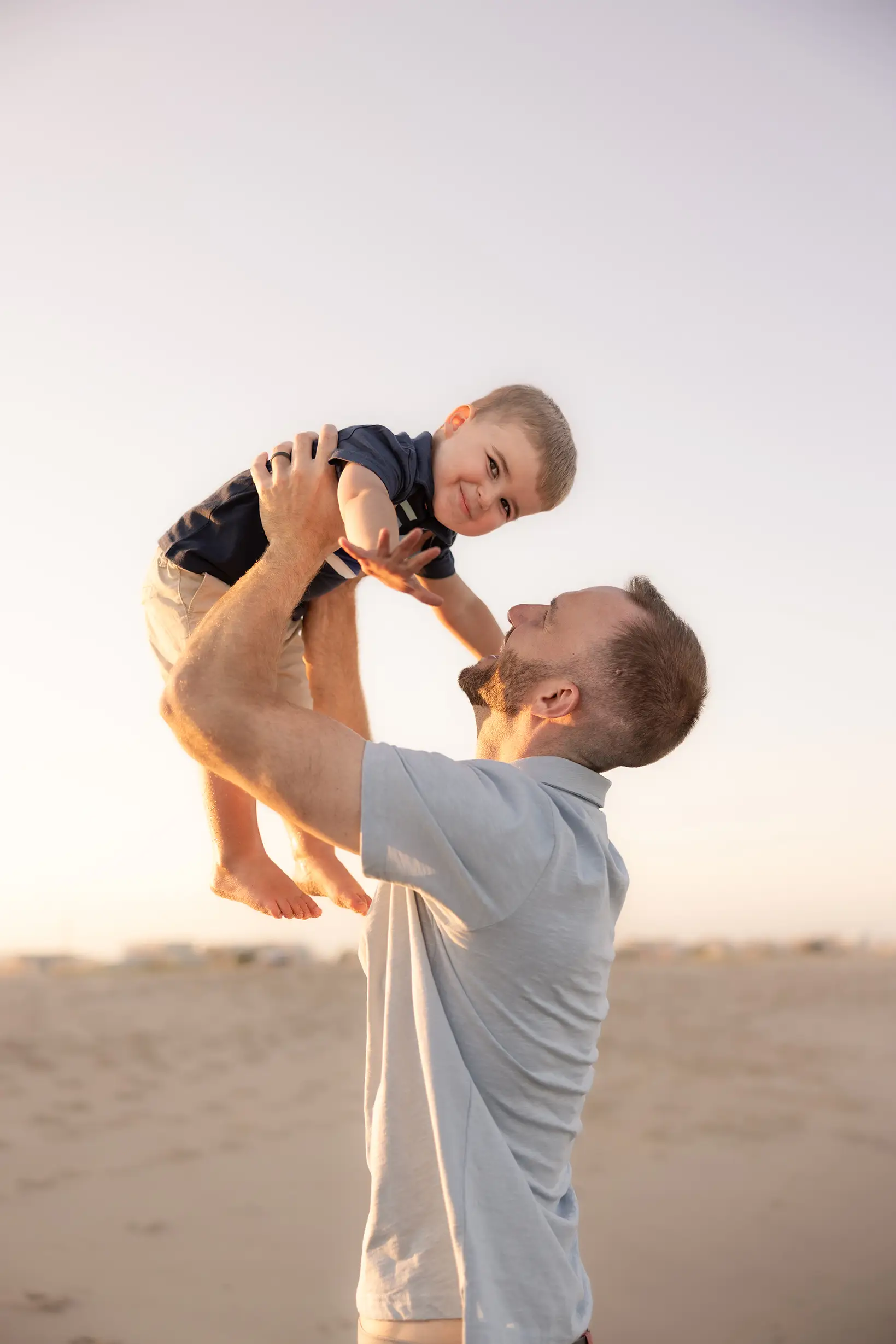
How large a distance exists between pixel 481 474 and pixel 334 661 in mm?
652

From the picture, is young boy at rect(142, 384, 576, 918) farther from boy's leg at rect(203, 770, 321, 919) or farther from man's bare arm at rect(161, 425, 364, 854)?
man's bare arm at rect(161, 425, 364, 854)

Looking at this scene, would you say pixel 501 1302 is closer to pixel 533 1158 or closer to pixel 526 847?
pixel 533 1158

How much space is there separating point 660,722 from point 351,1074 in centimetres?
2584

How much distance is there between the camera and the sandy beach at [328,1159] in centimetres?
1666

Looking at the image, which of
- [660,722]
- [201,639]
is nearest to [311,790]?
[201,639]

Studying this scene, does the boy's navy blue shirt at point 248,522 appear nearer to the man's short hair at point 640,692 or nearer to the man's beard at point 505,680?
the man's beard at point 505,680

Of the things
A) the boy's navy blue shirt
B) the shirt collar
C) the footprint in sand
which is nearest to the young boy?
the boy's navy blue shirt

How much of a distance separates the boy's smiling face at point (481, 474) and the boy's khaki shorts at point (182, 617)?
535mm

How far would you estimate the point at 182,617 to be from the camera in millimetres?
2805

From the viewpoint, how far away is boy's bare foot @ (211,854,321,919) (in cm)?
290

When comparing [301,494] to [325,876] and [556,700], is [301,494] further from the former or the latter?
[325,876]

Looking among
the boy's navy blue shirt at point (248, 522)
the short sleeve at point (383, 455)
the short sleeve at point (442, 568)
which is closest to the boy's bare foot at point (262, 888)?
the boy's navy blue shirt at point (248, 522)

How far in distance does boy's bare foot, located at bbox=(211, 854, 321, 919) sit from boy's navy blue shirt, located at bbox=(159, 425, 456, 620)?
2.41 feet

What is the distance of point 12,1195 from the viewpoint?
2053 centimetres
